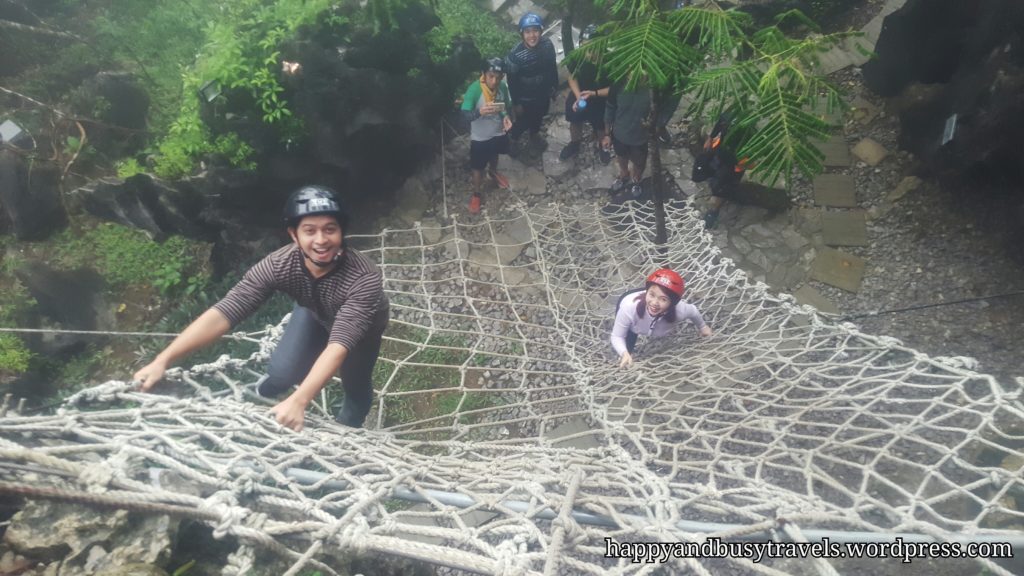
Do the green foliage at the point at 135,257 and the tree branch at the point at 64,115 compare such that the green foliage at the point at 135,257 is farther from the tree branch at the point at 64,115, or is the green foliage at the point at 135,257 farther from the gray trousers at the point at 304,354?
the gray trousers at the point at 304,354

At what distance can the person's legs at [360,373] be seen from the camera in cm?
215

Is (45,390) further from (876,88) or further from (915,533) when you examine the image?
(876,88)

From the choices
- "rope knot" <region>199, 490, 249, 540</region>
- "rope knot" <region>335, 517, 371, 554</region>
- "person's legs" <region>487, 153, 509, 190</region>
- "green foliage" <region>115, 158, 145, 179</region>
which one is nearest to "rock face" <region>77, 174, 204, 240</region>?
"green foliage" <region>115, 158, 145, 179</region>

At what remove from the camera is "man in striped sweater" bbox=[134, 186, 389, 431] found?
1.72m

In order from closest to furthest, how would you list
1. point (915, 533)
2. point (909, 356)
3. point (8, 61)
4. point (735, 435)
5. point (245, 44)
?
point (915, 533), point (735, 435), point (909, 356), point (245, 44), point (8, 61)

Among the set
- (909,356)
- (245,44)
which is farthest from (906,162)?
(245,44)

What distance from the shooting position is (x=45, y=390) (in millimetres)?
4109

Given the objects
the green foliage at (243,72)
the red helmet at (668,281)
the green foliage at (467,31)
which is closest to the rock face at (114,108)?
the green foliage at (243,72)

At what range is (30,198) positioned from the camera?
4.57 meters

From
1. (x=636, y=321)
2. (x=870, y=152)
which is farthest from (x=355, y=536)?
(x=870, y=152)

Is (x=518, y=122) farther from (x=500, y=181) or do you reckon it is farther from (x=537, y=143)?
(x=500, y=181)

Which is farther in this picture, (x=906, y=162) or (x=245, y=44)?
(x=906, y=162)

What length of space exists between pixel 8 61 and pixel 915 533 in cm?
695

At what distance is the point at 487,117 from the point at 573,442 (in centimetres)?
243
